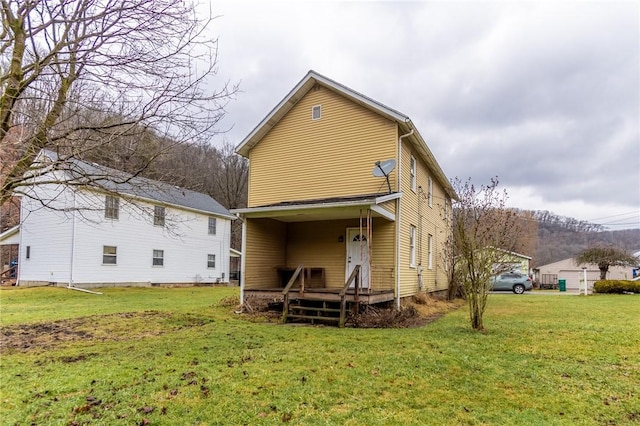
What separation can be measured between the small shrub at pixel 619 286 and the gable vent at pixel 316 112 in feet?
62.9

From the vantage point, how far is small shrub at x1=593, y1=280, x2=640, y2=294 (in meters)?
20.8

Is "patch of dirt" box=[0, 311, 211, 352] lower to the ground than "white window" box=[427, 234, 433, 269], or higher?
lower

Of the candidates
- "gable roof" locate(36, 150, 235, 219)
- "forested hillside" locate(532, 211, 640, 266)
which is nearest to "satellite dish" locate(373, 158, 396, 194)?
"gable roof" locate(36, 150, 235, 219)

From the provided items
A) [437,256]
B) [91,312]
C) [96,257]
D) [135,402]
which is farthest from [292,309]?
[96,257]

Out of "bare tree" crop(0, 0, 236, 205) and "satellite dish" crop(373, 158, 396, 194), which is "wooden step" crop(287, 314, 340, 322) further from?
"bare tree" crop(0, 0, 236, 205)

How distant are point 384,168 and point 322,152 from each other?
2540 millimetres

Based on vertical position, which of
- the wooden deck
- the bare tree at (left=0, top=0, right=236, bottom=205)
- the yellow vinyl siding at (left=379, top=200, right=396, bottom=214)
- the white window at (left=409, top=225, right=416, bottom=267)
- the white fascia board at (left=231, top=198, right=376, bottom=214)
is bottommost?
the wooden deck

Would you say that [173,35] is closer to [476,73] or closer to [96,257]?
[476,73]

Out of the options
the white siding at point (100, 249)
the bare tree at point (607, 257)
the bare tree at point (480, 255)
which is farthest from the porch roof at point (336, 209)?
the bare tree at point (607, 257)

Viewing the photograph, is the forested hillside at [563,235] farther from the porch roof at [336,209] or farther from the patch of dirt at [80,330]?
the patch of dirt at [80,330]

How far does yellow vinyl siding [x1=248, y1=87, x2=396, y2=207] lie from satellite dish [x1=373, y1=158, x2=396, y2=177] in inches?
19.4

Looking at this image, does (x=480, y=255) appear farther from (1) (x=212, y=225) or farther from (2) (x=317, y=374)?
(1) (x=212, y=225)

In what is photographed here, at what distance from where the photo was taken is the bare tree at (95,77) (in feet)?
14.3

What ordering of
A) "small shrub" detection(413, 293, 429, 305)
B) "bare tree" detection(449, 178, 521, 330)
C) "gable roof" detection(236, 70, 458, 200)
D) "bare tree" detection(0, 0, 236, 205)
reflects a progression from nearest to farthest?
1. "bare tree" detection(0, 0, 236, 205)
2. "bare tree" detection(449, 178, 521, 330)
3. "gable roof" detection(236, 70, 458, 200)
4. "small shrub" detection(413, 293, 429, 305)
